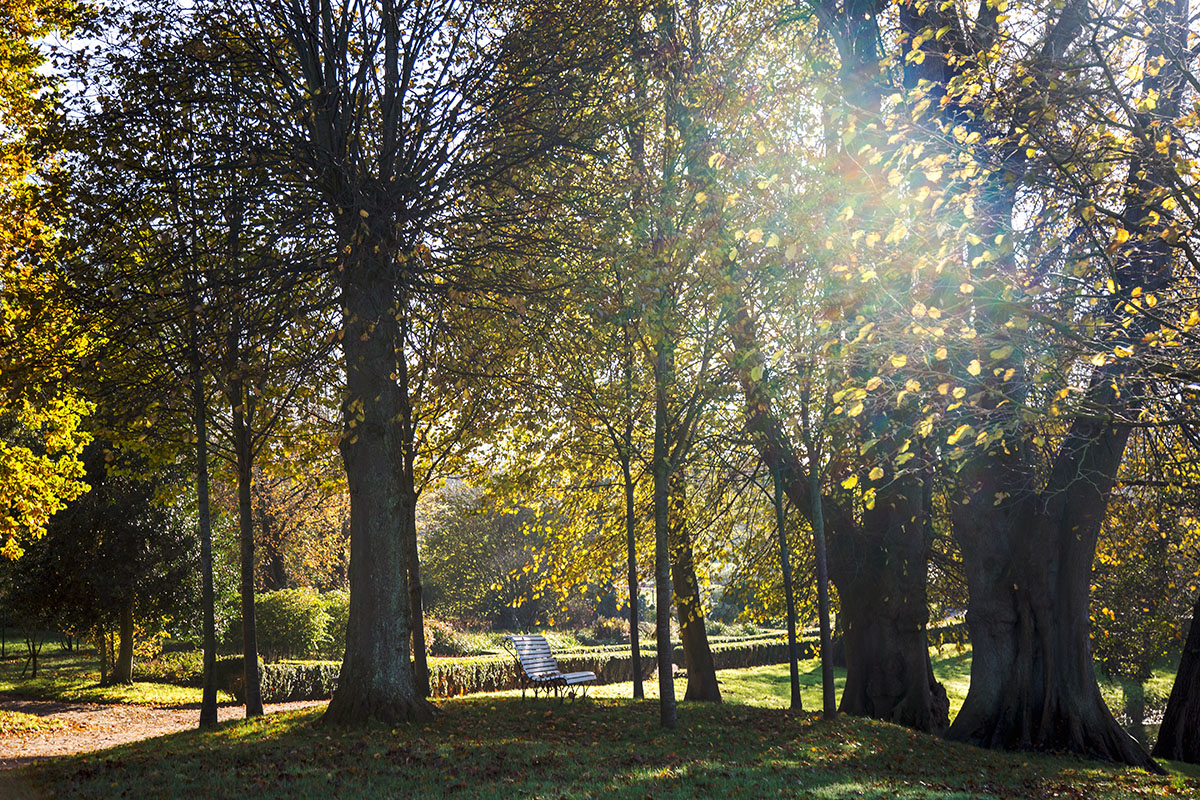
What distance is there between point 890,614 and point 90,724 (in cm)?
1481

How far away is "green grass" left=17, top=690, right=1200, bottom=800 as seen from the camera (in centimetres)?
685

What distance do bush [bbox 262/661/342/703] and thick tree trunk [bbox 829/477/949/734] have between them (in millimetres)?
11167

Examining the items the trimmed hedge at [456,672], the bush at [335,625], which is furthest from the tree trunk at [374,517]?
the bush at [335,625]

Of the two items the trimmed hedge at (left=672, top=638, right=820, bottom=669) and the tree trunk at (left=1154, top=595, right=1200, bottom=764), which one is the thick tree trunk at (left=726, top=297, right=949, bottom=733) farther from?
the trimmed hedge at (left=672, top=638, right=820, bottom=669)

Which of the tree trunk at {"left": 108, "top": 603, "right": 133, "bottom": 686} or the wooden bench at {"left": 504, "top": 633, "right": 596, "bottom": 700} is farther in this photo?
the tree trunk at {"left": 108, "top": 603, "right": 133, "bottom": 686}

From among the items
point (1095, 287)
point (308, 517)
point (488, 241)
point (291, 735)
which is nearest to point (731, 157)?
point (488, 241)

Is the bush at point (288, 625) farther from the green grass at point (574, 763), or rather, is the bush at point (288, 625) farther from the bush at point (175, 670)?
the green grass at point (574, 763)

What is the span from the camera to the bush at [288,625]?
79.0ft

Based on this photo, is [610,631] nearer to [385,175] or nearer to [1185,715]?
[1185,715]

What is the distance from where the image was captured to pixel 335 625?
26.7 meters

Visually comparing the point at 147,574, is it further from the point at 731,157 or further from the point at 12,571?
the point at 731,157

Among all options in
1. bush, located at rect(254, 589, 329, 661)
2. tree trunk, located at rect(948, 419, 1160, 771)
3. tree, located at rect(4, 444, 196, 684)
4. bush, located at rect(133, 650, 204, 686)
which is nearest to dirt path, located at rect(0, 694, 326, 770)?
tree, located at rect(4, 444, 196, 684)

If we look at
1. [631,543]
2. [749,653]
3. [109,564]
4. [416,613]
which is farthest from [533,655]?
[749,653]

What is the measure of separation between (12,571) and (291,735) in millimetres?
16099
